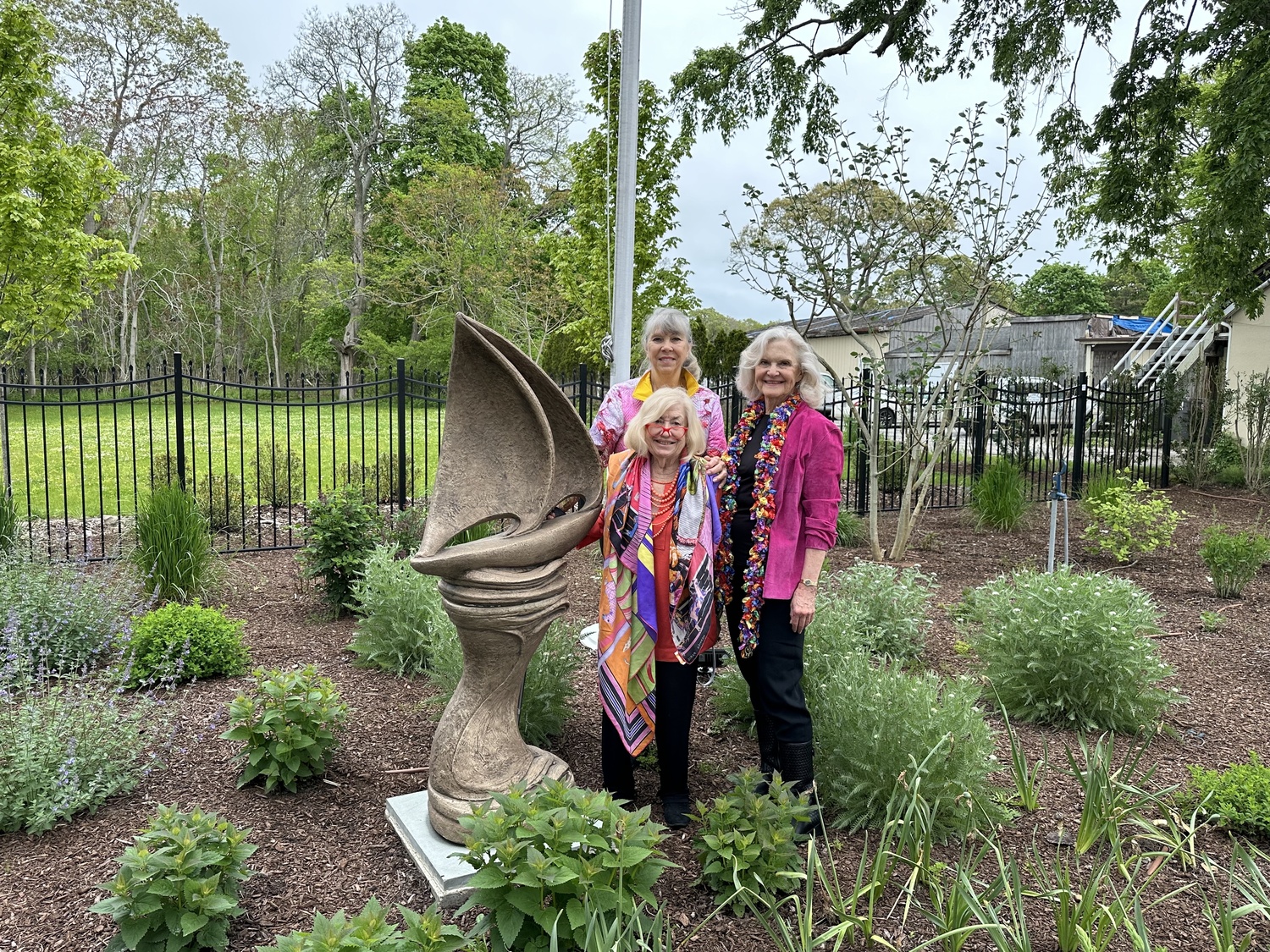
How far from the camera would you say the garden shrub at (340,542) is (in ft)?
17.7

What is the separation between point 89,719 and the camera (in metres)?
3.12

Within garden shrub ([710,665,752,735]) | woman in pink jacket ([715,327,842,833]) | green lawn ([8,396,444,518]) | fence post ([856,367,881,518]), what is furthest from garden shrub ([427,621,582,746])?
fence post ([856,367,881,518])

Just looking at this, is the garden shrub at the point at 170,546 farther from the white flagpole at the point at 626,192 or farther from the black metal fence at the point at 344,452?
the white flagpole at the point at 626,192

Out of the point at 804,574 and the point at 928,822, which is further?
the point at 804,574

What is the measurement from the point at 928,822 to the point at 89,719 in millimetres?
3015

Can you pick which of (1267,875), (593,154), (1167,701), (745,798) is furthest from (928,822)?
(593,154)

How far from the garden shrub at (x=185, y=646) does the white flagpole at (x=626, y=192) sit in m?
2.56

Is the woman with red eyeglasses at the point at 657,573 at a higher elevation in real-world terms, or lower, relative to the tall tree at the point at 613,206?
lower

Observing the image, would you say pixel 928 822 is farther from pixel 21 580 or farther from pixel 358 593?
pixel 21 580

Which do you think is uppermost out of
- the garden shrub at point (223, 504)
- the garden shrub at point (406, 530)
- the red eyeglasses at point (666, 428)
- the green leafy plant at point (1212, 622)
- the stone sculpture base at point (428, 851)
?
the red eyeglasses at point (666, 428)

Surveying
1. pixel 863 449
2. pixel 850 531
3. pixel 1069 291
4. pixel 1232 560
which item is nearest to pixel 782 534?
pixel 1232 560

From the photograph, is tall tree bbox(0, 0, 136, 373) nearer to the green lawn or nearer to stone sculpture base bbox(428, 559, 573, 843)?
the green lawn

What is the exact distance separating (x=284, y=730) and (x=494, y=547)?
1.19 meters

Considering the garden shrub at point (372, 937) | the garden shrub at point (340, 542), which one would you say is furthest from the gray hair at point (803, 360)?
the garden shrub at point (340, 542)
